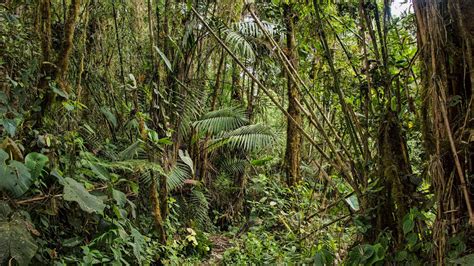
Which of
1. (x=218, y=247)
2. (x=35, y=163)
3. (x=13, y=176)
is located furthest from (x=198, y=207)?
(x=13, y=176)

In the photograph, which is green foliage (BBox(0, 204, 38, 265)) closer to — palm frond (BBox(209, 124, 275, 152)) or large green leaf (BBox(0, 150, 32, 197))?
large green leaf (BBox(0, 150, 32, 197))

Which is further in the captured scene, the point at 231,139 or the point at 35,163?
the point at 231,139

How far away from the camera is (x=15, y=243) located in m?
2.31

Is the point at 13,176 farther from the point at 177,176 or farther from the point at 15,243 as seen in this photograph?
the point at 177,176

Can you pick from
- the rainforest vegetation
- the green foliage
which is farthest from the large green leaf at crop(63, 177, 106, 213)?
the green foliage

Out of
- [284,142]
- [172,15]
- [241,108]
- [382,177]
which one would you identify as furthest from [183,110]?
[382,177]

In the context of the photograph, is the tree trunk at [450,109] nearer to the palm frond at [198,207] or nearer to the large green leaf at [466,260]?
the large green leaf at [466,260]

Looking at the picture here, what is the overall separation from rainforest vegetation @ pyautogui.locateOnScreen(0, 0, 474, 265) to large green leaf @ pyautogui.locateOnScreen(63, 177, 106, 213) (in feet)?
0.04

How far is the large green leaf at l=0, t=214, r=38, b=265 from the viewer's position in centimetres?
227

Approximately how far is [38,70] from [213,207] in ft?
12.9

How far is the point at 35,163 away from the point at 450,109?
2.25 meters

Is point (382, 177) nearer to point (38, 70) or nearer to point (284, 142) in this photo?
point (38, 70)

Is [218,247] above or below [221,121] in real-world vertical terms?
below

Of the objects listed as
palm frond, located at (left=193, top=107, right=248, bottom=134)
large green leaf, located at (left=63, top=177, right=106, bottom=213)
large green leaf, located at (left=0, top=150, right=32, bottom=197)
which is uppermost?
palm frond, located at (left=193, top=107, right=248, bottom=134)
